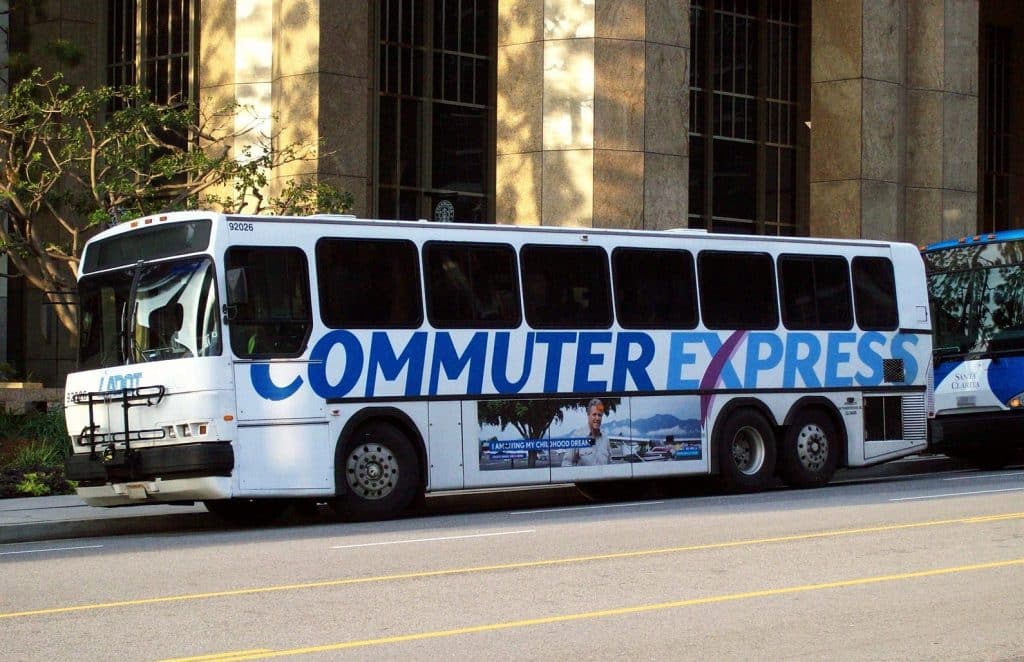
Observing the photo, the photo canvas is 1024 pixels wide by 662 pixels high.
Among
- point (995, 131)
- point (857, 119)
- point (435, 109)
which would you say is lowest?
point (857, 119)

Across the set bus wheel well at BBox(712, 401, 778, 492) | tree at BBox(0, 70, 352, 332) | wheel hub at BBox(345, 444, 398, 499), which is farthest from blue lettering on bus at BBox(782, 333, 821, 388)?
tree at BBox(0, 70, 352, 332)

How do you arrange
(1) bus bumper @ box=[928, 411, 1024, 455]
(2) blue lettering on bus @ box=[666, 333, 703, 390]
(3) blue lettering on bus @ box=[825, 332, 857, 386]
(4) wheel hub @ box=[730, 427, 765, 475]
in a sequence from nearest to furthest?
(2) blue lettering on bus @ box=[666, 333, 703, 390] → (4) wheel hub @ box=[730, 427, 765, 475] → (3) blue lettering on bus @ box=[825, 332, 857, 386] → (1) bus bumper @ box=[928, 411, 1024, 455]

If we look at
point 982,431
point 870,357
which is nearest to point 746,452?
point 870,357

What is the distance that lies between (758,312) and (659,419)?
203 cm

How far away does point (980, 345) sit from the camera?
22.2 m

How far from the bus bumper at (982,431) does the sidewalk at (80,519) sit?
32.2 feet

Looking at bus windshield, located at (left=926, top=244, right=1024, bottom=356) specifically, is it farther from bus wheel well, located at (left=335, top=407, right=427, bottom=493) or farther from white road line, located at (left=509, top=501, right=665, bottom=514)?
Result: bus wheel well, located at (left=335, top=407, right=427, bottom=493)

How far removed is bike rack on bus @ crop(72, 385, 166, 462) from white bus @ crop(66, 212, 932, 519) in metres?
0.03

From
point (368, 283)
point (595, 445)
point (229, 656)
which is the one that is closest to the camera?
point (229, 656)

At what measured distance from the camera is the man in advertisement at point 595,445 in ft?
58.3

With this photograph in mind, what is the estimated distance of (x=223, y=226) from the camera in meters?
15.7

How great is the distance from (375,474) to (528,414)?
1.91 metres

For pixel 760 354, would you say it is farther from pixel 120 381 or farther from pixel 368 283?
pixel 120 381

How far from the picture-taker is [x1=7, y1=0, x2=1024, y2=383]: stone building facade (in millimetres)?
27703
